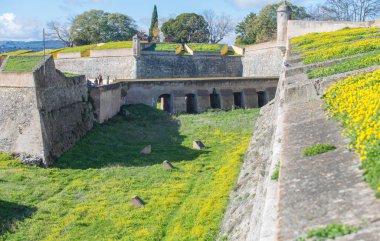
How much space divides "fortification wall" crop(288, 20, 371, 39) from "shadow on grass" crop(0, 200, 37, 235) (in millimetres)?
25062

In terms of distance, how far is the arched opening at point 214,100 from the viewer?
33.1 metres

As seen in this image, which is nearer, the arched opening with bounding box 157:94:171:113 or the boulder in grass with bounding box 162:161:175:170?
the boulder in grass with bounding box 162:161:175:170

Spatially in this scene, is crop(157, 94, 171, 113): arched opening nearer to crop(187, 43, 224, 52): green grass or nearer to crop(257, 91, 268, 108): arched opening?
crop(257, 91, 268, 108): arched opening

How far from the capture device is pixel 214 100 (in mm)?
33375

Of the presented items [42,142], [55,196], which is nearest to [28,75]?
[42,142]

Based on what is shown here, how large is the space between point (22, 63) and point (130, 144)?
18.2 feet

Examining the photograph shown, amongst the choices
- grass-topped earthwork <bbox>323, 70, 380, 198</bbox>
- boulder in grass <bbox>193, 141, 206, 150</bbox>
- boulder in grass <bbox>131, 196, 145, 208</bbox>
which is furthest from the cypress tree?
grass-topped earthwork <bbox>323, 70, 380, 198</bbox>

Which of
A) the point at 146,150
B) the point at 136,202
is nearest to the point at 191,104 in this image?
the point at 146,150

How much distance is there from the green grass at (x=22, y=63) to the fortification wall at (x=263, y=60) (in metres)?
19.5

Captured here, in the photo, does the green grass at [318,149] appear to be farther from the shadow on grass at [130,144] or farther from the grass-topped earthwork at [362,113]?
the shadow on grass at [130,144]

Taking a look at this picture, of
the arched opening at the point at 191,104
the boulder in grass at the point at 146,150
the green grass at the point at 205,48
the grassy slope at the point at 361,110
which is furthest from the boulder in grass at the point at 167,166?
the green grass at the point at 205,48

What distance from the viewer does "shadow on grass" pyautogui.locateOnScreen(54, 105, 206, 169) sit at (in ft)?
60.2

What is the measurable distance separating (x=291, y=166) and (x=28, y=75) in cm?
1451

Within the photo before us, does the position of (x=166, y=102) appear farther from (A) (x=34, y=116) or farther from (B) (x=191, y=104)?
(A) (x=34, y=116)
